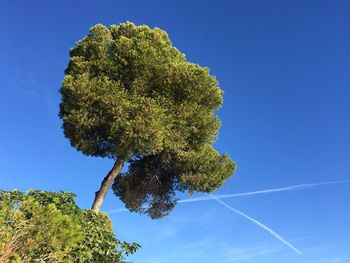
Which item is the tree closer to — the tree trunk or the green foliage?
the tree trunk

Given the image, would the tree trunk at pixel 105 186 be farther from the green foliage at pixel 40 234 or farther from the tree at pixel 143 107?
the green foliage at pixel 40 234

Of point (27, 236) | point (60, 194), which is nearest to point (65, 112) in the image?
point (60, 194)

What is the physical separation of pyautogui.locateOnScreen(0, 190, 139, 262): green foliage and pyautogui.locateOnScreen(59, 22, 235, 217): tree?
212 inches

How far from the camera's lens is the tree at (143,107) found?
1550cm

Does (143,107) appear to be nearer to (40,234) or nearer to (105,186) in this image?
(105,186)

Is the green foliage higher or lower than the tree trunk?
lower

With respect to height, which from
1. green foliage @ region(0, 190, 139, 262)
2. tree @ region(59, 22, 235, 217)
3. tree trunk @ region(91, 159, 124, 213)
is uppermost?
tree @ region(59, 22, 235, 217)

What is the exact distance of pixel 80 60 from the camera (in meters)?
16.7

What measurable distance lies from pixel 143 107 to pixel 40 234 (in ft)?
24.0

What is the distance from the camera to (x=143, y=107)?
1538 cm

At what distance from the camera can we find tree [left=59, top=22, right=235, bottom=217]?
15500 mm

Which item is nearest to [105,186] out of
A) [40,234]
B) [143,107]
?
[143,107]

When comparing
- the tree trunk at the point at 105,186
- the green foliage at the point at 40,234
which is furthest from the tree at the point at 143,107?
the green foliage at the point at 40,234

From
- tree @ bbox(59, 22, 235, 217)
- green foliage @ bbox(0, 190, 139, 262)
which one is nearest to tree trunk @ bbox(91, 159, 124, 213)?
tree @ bbox(59, 22, 235, 217)
